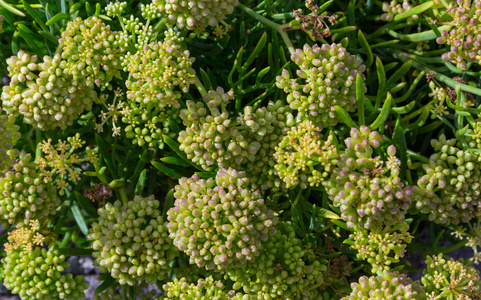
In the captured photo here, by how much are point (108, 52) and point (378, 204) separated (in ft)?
4.89

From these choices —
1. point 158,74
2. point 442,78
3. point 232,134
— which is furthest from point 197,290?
point 442,78

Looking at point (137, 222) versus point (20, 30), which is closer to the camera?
point (137, 222)

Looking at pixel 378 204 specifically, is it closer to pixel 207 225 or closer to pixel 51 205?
pixel 207 225

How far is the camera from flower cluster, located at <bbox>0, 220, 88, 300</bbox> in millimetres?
2406

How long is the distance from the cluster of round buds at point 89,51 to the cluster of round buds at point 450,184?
1717mm

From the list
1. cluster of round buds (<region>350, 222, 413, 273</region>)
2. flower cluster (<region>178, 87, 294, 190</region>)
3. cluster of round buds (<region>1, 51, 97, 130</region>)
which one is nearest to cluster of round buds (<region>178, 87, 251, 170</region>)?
flower cluster (<region>178, 87, 294, 190</region>)

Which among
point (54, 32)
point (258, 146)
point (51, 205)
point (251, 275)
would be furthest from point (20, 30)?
point (251, 275)

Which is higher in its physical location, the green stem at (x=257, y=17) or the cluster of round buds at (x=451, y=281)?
the green stem at (x=257, y=17)

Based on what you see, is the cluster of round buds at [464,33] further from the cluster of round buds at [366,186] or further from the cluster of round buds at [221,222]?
the cluster of round buds at [221,222]

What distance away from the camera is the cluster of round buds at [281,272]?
2.35 m

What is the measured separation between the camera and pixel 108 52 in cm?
224

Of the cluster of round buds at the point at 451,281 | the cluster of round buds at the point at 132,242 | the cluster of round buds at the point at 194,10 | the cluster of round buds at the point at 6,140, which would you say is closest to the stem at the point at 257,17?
the cluster of round buds at the point at 194,10

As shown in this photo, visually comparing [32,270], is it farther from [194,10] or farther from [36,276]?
[194,10]

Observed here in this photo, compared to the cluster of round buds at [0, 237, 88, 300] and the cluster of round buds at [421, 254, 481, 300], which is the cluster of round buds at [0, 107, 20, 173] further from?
the cluster of round buds at [421, 254, 481, 300]
